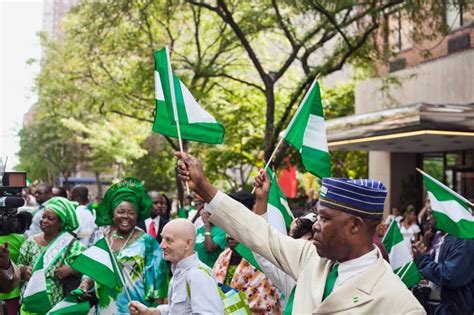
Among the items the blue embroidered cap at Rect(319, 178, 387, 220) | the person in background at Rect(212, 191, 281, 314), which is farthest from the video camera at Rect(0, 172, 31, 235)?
the blue embroidered cap at Rect(319, 178, 387, 220)

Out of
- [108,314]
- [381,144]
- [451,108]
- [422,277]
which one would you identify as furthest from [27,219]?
[381,144]

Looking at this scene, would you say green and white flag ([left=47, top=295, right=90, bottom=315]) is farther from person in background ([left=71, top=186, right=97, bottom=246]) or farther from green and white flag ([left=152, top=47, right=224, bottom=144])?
person in background ([left=71, top=186, right=97, bottom=246])

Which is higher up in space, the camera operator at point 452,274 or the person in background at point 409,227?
the camera operator at point 452,274

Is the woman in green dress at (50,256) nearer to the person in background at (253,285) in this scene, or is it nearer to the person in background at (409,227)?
the person in background at (253,285)

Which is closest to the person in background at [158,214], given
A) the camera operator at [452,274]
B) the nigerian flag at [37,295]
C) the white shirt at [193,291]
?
the nigerian flag at [37,295]

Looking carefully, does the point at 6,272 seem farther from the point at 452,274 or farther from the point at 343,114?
the point at 343,114

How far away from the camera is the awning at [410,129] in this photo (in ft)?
53.8

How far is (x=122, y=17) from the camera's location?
1898cm

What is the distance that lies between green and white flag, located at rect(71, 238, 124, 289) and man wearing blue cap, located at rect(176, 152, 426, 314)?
2.55 metres

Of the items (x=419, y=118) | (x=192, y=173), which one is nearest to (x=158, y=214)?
(x=419, y=118)

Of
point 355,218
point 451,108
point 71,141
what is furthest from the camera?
point 71,141

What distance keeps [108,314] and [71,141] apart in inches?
1608

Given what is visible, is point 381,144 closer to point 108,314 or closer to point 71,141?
point 108,314

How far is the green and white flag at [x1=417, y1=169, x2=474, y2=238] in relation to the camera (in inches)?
271
